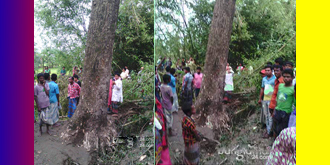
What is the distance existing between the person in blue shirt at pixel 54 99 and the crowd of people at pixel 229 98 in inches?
48.6

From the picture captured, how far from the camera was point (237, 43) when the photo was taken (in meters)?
2.10

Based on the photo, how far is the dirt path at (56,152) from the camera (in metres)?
2.46

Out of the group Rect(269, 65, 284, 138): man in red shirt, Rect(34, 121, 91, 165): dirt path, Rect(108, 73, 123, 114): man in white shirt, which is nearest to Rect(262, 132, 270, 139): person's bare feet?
Rect(269, 65, 284, 138): man in red shirt

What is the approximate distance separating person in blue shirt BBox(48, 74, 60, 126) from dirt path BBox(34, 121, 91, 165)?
0.19 m

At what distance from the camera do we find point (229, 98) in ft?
6.77

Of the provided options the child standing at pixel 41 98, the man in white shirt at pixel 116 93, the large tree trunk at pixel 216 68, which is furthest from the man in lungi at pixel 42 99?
the large tree trunk at pixel 216 68

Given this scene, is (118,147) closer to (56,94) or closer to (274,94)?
(56,94)

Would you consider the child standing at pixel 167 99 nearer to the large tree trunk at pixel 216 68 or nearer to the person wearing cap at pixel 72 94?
the large tree trunk at pixel 216 68

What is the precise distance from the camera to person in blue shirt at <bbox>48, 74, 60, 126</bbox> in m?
2.55

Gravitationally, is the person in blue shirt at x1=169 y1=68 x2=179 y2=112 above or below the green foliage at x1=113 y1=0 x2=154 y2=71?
below

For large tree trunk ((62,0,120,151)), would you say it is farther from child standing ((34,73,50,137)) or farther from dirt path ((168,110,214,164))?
dirt path ((168,110,214,164))

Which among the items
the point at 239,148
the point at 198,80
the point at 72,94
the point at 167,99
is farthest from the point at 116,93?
the point at 239,148
